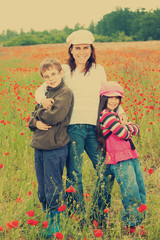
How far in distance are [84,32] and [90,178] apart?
1677 millimetres

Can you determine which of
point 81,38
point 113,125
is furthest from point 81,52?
point 113,125

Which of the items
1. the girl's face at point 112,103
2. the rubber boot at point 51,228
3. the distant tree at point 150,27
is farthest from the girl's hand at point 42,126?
the distant tree at point 150,27

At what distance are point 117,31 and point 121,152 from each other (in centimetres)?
5963

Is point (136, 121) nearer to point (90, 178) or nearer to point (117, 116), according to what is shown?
point (90, 178)

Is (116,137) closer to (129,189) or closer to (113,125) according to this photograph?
(113,125)

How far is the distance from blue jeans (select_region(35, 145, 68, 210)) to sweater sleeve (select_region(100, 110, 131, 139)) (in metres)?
0.40

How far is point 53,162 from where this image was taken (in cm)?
224

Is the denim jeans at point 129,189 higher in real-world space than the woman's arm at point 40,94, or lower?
lower

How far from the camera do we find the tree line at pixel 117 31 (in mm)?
40184

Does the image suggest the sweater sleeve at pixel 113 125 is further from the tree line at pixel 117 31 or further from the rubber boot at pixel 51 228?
the tree line at pixel 117 31

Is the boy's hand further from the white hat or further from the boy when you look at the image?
the white hat

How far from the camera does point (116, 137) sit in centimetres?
230

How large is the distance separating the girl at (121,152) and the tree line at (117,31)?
1491 inches

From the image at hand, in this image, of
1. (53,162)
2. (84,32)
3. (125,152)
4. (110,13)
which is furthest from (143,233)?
(110,13)
